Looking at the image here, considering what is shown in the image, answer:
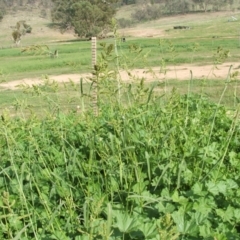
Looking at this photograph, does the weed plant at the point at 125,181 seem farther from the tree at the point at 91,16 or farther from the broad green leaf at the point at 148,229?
the tree at the point at 91,16

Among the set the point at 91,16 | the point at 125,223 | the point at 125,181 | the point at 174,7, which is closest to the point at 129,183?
the point at 125,181

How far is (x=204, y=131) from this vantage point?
261cm

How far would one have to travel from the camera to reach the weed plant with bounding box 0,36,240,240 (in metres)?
1.85

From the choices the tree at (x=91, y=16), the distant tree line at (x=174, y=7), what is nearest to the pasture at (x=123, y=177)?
the tree at (x=91, y=16)

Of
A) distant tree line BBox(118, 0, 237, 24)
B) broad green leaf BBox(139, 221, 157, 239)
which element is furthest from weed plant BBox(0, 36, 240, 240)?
distant tree line BBox(118, 0, 237, 24)

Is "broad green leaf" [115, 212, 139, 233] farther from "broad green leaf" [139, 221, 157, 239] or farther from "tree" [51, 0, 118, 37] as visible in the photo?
"tree" [51, 0, 118, 37]

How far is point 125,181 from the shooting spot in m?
2.26

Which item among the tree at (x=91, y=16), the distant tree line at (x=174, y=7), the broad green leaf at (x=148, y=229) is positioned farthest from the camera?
the distant tree line at (x=174, y=7)

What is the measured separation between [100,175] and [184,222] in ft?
2.21

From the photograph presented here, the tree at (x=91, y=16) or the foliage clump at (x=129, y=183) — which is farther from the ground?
the foliage clump at (x=129, y=183)

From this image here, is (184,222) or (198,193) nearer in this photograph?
(184,222)

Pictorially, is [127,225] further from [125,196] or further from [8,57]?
[8,57]

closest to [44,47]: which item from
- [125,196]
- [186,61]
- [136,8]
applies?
[125,196]

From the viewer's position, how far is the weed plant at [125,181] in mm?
1848
